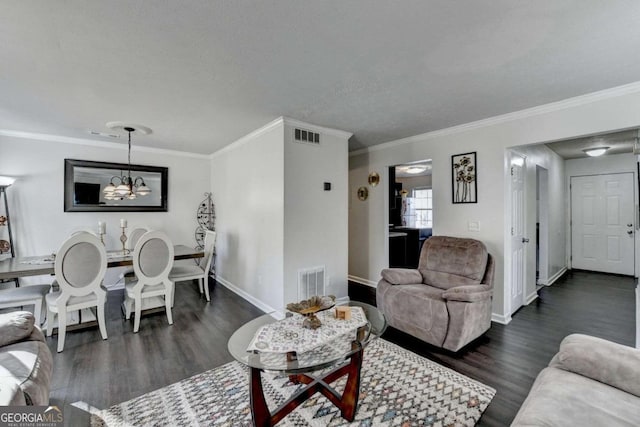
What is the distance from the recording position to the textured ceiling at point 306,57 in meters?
1.58

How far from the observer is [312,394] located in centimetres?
183

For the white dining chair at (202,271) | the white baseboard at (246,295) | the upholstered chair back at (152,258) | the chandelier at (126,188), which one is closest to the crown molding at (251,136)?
the chandelier at (126,188)

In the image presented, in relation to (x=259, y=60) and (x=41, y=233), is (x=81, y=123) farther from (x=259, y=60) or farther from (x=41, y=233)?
(x=259, y=60)

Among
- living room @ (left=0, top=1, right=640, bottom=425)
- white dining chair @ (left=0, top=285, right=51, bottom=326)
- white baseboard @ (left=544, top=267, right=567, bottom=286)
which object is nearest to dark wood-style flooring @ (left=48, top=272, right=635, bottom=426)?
living room @ (left=0, top=1, right=640, bottom=425)

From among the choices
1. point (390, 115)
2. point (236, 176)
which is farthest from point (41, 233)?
point (390, 115)

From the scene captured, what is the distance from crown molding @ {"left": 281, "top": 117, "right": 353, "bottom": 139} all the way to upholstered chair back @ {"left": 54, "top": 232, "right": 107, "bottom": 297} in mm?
2488

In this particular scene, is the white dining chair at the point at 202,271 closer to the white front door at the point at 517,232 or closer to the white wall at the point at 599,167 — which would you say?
the white front door at the point at 517,232

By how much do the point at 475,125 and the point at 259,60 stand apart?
9.36 ft

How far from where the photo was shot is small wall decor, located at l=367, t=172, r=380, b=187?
4.80 meters

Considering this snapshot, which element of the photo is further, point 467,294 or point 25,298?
point 25,298

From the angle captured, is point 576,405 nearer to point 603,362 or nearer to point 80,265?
point 603,362

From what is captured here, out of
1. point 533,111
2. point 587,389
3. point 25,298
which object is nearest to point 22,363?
point 25,298

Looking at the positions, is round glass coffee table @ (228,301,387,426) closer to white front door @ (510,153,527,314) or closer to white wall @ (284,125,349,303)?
white wall @ (284,125,349,303)

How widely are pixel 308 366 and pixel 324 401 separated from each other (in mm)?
674
